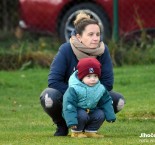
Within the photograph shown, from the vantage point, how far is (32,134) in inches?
316

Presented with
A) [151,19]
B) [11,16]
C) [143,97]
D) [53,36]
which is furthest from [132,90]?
[11,16]

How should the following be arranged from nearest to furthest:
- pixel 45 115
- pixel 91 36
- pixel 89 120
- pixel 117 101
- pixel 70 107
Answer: pixel 70 107
pixel 89 120
pixel 91 36
pixel 117 101
pixel 45 115

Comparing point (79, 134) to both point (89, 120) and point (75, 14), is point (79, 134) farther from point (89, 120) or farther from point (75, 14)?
point (75, 14)

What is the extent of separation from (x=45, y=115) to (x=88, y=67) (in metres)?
2.45

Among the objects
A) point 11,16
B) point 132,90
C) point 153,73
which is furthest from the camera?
point 11,16

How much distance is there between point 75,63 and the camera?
7.73m

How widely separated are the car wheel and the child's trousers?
6.45 m

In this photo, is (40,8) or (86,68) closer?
(86,68)

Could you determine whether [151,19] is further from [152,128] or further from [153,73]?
[152,128]

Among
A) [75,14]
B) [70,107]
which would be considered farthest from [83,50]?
[75,14]

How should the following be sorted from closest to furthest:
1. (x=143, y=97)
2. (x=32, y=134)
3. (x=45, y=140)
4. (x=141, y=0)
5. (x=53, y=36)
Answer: (x=45, y=140) → (x=32, y=134) → (x=143, y=97) → (x=141, y=0) → (x=53, y=36)

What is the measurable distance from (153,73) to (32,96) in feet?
7.57

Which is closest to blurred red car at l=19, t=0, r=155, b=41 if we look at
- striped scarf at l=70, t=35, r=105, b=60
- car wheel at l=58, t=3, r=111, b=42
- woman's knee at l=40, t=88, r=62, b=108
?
car wheel at l=58, t=3, r=111, b=42

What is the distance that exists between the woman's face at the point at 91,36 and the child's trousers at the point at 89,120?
614 mm
